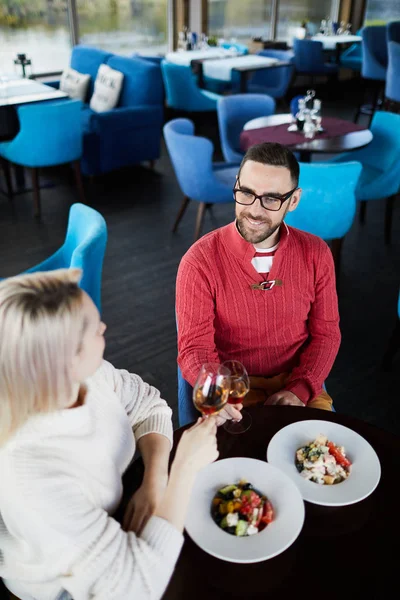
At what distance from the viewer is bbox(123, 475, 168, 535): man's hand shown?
1.11 metres

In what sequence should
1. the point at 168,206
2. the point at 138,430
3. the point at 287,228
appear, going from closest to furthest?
the point at 138,430, the point at 287,228, the point at 168,206

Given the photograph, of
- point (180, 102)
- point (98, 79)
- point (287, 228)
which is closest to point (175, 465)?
point (287, 228)

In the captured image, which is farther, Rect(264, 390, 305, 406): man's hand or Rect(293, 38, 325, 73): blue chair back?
Rect(293, 38, 325, 73): blue chair back

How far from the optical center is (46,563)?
3.31ft

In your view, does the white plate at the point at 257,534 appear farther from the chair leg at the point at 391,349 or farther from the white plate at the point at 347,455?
the chair leg at the point at 391,349

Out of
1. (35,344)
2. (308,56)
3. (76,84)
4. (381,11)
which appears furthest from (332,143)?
(381,11)

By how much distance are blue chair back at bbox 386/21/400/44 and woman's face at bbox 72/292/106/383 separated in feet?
27.9

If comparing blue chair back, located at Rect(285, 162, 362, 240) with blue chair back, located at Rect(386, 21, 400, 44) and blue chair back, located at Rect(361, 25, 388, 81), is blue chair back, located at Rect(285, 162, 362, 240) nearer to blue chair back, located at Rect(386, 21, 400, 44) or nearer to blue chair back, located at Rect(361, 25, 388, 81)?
blue chair back, located at Rect(361, 25, 388, 81)

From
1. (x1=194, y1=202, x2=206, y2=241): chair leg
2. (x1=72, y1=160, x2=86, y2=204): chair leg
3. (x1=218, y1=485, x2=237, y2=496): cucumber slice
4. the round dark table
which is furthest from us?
(x1=72, y1=160, x2=86, y2=204): chair leg

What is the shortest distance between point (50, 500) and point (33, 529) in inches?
2.3

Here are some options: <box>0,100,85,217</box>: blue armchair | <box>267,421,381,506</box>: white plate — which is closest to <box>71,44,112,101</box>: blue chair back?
<box>0,100,85,217</box>: blue armchair

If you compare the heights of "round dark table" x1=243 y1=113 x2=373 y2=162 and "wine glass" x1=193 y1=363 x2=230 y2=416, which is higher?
"wine glass" x1=193 y1=363 x2=230 y2=416

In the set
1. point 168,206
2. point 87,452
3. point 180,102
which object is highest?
point 87,452

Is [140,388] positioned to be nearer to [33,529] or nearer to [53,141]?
[33,529]
